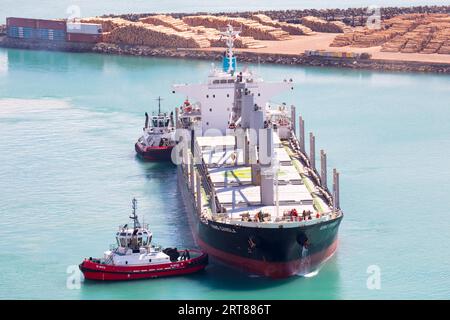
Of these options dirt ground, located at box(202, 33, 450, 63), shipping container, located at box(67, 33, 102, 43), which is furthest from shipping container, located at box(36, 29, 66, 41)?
dirt ground, located at box(202, 33, 450, 63)

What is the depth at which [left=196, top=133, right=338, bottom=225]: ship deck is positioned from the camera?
34.0m

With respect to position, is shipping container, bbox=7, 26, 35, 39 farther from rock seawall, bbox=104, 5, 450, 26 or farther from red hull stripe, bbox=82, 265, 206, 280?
red hull stripe, bbox=82, 265, 206, 280

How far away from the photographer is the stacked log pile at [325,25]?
96.3 metres

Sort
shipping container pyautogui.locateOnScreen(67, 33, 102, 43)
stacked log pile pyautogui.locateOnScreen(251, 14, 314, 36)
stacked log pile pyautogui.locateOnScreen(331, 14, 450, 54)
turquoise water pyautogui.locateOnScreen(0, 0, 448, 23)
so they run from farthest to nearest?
turquoise water pyautogui.locateOnScreen(0, 0, 448, 23), stacked log pile pyautogui.locateOnScreen(251, 14, 314, 36), shipping container pyautogui.locateOnScreen(67, 33, 102, 43), stacked log pile pyautogui.locateOnScreen(331, 14, 450, 54)

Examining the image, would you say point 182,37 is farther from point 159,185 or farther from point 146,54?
point 159,185

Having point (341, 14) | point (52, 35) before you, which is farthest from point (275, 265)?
point (341, 14)

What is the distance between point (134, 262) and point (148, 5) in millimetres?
112595

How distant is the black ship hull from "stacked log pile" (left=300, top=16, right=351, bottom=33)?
6323 cm

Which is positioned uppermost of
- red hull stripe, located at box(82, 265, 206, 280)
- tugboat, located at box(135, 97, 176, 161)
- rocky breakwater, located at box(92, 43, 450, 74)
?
rocky breakwater, located at box(92, 43, 450, 74)

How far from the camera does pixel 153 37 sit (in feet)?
295

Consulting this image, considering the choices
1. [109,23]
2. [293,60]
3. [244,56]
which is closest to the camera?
[293,60]

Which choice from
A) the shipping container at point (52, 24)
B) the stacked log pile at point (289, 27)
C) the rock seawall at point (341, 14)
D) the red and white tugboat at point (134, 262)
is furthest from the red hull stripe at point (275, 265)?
the rock seawall at point (341, 14)

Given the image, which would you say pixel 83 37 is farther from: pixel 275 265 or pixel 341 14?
pixel 275 265

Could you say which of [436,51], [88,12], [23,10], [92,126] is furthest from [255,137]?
[23,10]
